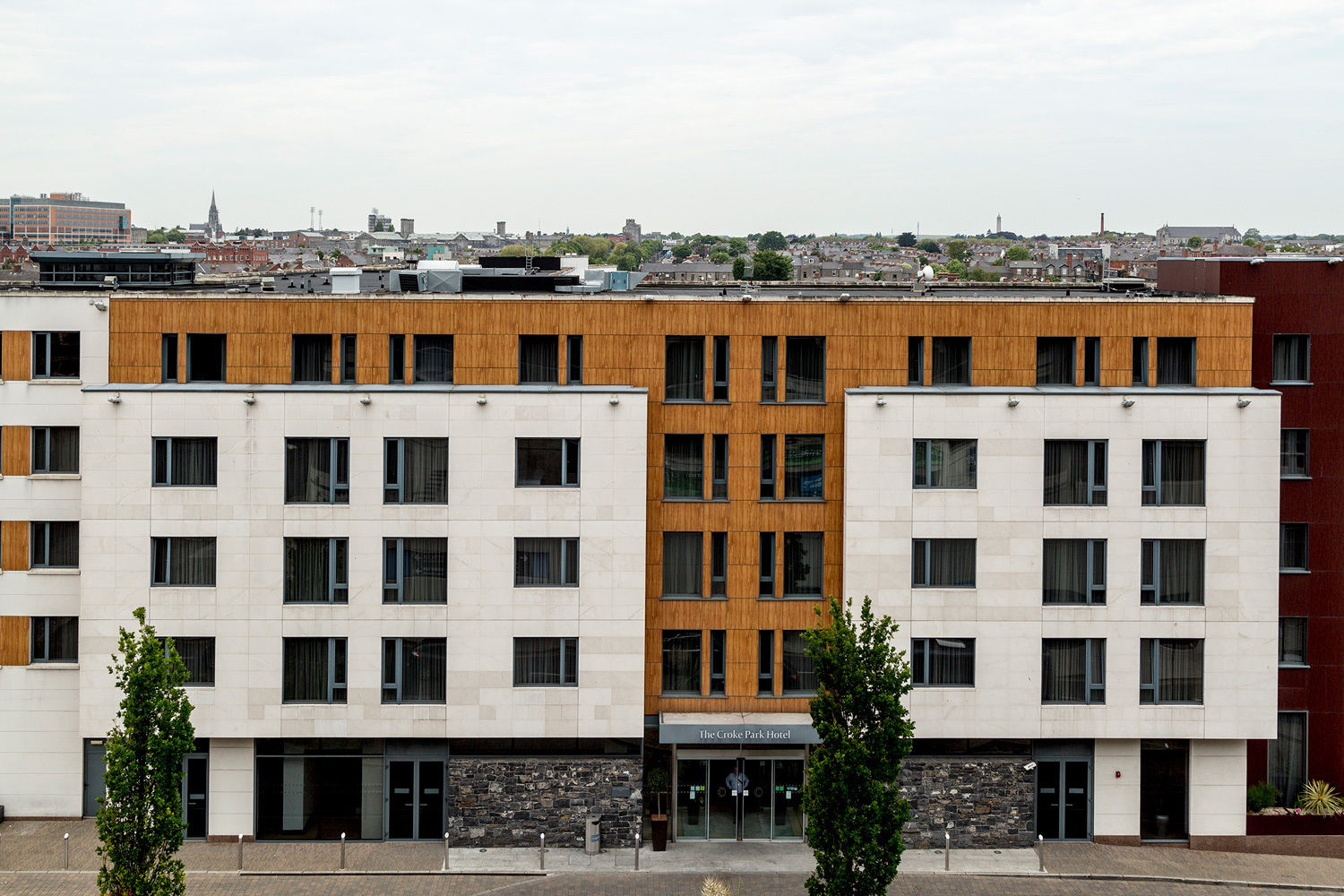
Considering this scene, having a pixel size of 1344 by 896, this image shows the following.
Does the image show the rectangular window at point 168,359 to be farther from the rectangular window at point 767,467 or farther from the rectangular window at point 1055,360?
the rectangular window at point 1055,360

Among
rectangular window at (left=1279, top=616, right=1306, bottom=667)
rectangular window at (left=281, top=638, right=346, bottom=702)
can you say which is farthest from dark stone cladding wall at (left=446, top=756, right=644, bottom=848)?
rectangular window at (left=1279, top=616, right=1306, bottom=667)

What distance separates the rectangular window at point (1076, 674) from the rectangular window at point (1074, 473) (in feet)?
12.9

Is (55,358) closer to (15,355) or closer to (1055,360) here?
(15,355)

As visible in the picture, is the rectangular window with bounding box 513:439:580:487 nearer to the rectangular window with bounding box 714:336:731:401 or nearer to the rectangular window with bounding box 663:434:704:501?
the rectangular window with bounding box 663:434:704:501

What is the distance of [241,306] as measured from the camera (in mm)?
39156

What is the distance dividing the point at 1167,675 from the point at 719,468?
13.7m

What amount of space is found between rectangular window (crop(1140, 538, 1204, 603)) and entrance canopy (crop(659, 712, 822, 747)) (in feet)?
33.6

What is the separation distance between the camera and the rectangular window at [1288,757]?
134 ft

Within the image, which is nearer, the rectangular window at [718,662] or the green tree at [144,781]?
the green tree at [144,781]

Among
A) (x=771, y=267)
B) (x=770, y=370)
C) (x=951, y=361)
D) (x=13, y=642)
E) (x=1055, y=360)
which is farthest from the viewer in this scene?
(x=771, y=267)

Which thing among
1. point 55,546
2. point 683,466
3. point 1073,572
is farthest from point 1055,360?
point 55,546

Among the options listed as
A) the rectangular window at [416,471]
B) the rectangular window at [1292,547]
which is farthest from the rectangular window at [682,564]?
the rectangular window at [1292,547]

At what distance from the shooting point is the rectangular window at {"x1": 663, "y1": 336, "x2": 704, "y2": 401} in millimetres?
39500

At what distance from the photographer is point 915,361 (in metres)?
39.8
